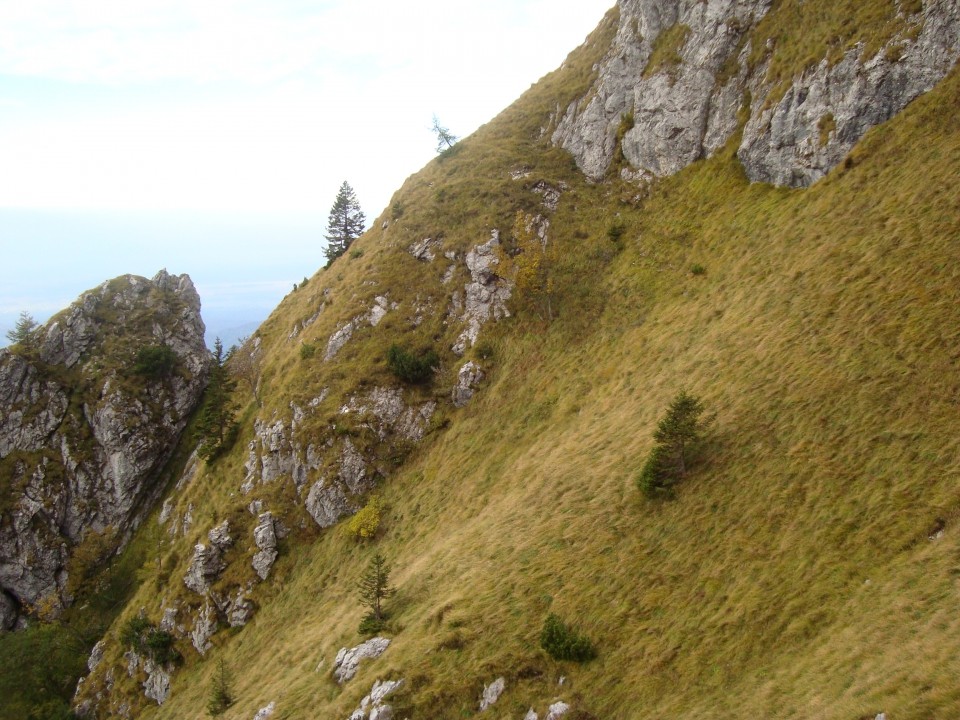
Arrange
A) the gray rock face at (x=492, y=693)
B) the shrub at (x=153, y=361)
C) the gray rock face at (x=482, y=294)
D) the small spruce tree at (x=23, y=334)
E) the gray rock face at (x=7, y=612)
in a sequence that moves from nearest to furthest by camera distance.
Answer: the gray rock face at (x=492, y=693) → the gray rock face at (x=482, y=294) → the gray rock face at (x=7, y=612) → the shrub at (x=153, y=361) → the small spruce tree at (x=23, y=334)

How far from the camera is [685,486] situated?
1072 inches

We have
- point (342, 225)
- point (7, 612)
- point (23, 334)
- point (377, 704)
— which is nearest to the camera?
point (377, 704)

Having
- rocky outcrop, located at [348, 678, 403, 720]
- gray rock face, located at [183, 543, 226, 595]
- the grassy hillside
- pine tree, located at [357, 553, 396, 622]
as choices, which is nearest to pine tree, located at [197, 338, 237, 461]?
the grassy hillside

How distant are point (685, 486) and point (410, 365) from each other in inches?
1158

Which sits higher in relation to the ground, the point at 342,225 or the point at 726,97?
the point at 342,225

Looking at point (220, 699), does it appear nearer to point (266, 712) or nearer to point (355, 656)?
point (266, 712)

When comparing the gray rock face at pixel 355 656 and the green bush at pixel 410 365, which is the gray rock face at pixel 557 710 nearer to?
the gray rock face at pixel 355 656

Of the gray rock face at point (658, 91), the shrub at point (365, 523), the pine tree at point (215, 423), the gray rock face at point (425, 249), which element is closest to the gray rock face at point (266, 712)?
the shrub at point (365, 523)

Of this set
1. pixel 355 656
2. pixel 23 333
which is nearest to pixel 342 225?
pixel 23 333

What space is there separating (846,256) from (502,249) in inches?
1274

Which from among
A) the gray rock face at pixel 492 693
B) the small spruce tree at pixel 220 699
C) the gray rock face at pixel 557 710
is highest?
the small spruce tree at pixel 220 699

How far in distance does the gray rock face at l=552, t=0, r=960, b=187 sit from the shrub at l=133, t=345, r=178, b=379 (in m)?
60.4

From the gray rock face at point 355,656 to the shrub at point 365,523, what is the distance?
11.6m

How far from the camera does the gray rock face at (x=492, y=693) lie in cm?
2262
